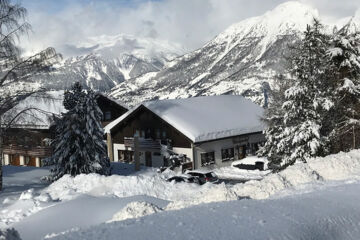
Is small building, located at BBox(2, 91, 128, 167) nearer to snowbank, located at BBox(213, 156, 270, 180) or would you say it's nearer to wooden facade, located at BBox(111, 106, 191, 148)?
wooden facade, located at BBox(111, 106, 191, 148)

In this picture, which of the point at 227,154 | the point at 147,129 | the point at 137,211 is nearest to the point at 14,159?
the point at 147,129

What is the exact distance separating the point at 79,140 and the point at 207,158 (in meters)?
15.9

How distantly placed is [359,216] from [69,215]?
29.5 feet

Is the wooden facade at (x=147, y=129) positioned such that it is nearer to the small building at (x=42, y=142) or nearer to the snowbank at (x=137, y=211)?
the small building at (x=42, y=142)

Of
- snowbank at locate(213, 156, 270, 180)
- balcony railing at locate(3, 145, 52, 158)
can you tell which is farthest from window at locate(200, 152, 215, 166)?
balcony railing at locate(3, 145, 52, 158)

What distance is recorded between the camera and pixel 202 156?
Answer: 4188cm

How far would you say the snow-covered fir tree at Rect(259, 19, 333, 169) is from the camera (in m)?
27.5

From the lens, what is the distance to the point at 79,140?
98.9 ft

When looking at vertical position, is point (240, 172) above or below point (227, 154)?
below

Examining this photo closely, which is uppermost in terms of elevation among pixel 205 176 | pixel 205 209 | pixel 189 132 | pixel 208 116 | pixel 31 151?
pixel 208 116

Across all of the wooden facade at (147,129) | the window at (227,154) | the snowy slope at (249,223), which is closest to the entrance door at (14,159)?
the wooden facade at (147,129)

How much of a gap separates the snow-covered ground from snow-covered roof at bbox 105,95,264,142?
19.4 m

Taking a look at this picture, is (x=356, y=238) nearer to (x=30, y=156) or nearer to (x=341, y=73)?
(x=341, y=73)

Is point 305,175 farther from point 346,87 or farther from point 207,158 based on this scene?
point 207,158
